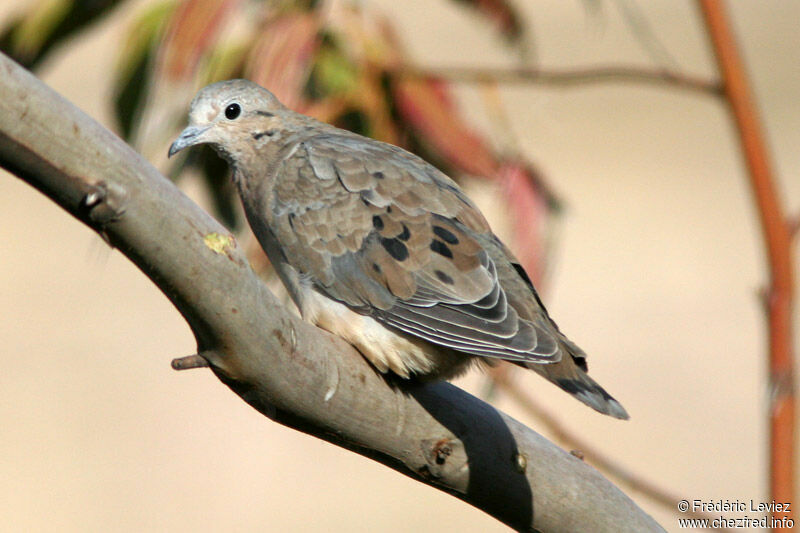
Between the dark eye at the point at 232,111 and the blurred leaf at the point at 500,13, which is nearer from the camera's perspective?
the dark eye at the point at 232,111

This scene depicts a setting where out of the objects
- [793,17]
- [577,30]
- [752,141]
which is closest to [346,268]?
[752,141]

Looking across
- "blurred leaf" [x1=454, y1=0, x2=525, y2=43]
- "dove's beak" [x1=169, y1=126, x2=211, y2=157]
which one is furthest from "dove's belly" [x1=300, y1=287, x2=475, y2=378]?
"blurred leaf" [x1=454, y1=0, x2=525, y2=43]

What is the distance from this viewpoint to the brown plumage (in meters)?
2.39

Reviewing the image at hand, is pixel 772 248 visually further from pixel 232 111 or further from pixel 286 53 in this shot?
pixel 232 111

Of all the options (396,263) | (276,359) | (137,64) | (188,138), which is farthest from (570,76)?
(276,359)

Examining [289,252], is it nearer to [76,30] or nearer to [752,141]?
[76,30]

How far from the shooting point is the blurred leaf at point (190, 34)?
9.05 ft

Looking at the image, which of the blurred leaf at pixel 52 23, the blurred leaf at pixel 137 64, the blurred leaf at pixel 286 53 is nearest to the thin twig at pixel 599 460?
the blurred leaf at pixel 286 53

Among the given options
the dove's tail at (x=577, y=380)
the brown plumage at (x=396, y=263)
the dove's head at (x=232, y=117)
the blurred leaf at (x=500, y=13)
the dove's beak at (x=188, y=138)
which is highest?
the blurred leaf at (x=500, y=13)

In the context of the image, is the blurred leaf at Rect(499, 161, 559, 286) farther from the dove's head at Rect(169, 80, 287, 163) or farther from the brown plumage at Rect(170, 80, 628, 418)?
the dove's head at Rect(169, 80, 287, 163)

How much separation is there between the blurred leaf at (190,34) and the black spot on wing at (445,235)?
2.57 feet

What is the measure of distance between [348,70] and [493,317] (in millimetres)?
1012

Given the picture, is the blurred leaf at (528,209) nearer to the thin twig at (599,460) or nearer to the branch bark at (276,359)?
the thin twig at (599,460)

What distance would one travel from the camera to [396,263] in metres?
2.58
